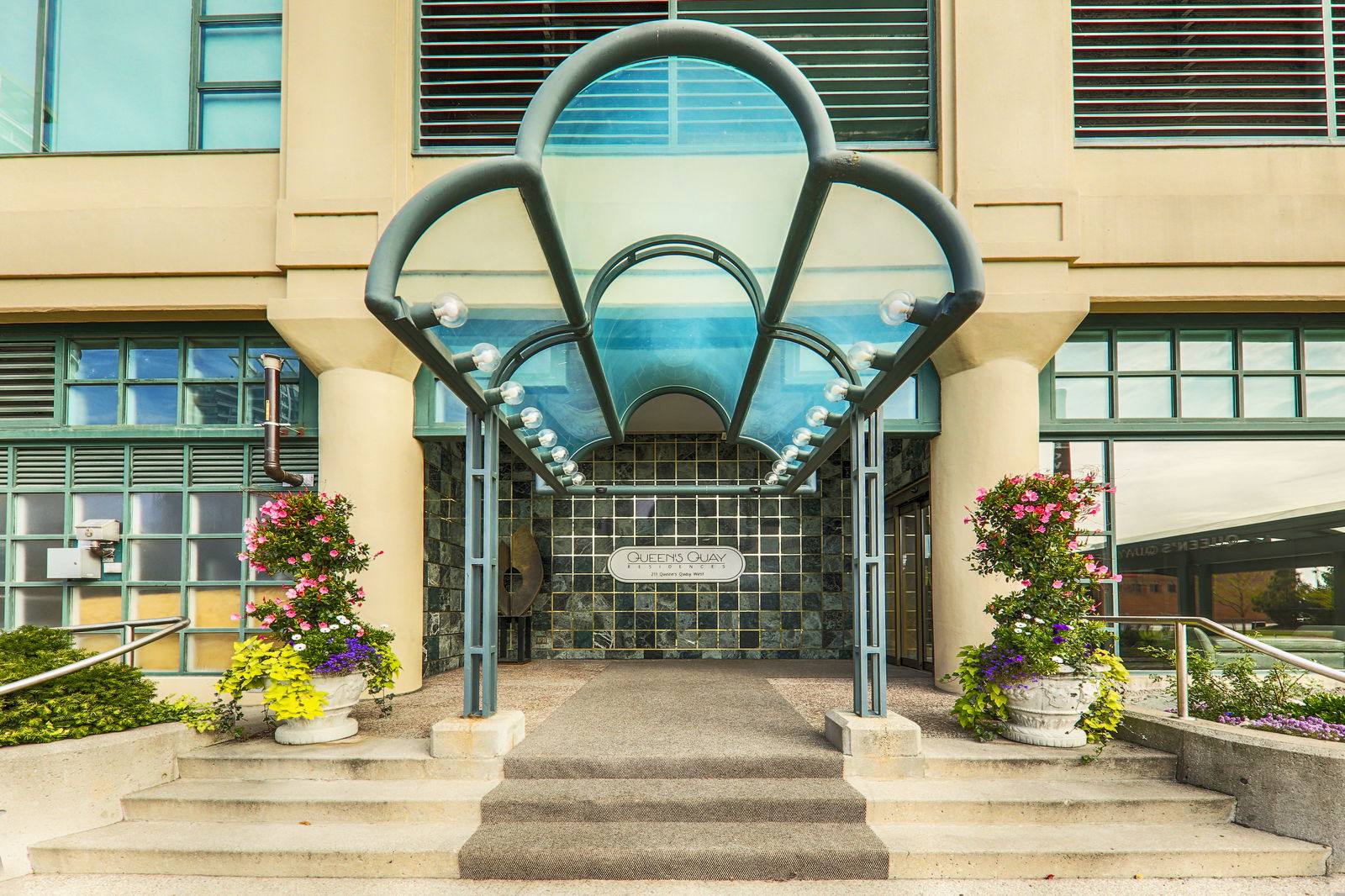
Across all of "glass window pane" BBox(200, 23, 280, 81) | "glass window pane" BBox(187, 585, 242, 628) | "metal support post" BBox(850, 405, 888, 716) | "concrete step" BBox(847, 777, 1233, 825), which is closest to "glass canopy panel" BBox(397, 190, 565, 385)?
"metal support post" BBox(850, 405, 888, 716)

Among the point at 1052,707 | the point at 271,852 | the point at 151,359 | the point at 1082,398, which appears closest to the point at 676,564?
the point at 1082,398

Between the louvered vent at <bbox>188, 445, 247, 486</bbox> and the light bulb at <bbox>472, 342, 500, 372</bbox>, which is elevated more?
the light bulb at <bbox>472, 342, 500, 372</bbox>

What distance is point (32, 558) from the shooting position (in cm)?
804

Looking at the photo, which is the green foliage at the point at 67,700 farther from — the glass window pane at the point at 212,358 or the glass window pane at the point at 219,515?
the glass window pane at the point at 212,358

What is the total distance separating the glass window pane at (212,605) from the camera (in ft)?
25.9

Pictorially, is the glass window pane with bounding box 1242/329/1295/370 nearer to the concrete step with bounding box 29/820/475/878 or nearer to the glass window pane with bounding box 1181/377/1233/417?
the glass window pane with bounding box 1181/377/1233/417

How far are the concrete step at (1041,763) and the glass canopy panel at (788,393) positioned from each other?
7.22 feet

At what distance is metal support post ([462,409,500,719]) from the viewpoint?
5246 millimetres

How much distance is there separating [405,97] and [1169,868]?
306 inches

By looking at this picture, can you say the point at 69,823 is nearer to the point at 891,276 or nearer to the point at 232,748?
the point at 232,748

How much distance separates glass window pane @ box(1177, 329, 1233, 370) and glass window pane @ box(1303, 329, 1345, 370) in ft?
2.11

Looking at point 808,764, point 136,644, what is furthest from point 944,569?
point 136,644

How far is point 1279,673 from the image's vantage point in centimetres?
558

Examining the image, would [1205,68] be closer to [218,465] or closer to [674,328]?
[674,328]
